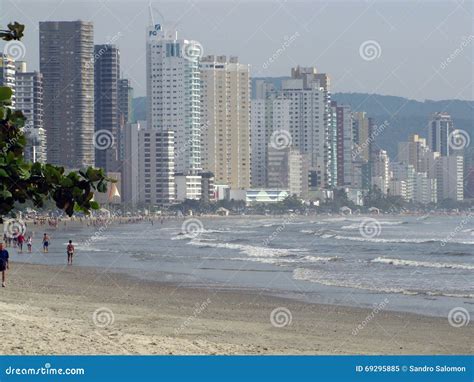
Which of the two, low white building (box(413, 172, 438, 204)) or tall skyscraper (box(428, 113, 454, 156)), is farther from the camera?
tall skyscraper (box(428, 113, 454, 156))

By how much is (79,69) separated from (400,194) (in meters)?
56.8

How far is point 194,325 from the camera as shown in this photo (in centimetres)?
1766

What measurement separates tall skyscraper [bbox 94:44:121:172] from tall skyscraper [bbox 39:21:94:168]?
1.41 m

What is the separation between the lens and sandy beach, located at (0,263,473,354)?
43.0 ft

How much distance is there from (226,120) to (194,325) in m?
125

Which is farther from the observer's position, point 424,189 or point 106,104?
point 424,189

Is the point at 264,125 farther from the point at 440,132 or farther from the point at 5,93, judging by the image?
the point at 5,93

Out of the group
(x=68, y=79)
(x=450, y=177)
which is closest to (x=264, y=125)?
(x=450, y=177)

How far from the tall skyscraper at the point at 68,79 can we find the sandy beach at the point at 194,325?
3745 inches

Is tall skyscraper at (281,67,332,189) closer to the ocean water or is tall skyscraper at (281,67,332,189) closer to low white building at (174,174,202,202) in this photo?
low white building at (174,174,202,202)

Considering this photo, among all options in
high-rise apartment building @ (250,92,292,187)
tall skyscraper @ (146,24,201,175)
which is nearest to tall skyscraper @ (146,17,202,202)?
tall skyscraper @ (146,24,201,175)

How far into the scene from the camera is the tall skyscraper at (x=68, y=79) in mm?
124387

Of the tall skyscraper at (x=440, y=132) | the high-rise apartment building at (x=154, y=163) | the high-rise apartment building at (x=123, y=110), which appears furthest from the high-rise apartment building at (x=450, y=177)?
the high-rise apartment building at (x=123, y=110)
